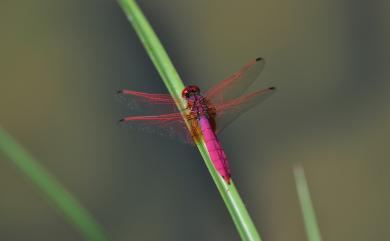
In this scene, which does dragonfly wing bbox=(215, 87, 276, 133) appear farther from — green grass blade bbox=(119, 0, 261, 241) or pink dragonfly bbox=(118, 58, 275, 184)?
green grass blade bbox=(119, 0, 261, 241)

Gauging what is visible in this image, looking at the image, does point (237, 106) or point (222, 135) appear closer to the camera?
point (237, 106)

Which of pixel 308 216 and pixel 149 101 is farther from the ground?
pixel 149 101

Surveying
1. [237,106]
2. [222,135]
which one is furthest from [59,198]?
[222,135]

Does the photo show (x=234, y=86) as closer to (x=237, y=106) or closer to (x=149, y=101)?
(x=237, y=106)

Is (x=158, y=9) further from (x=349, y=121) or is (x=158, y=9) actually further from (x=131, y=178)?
(x=349, y=121)

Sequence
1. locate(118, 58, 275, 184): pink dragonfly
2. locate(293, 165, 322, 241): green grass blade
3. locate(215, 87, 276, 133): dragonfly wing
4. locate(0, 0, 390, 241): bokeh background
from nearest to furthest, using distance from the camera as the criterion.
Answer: locate(293, 165, 322, 241): green grass blade, locate(118, 58, 275, 184): pink dragonfly, locate(215, 87, 276, 133): dragonfly wing, locate(0, 0, 390, 241): bokeh background

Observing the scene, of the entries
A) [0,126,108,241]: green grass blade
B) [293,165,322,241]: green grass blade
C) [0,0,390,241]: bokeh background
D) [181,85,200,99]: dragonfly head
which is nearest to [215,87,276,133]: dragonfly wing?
[181,85,200,99]: dragonfly head

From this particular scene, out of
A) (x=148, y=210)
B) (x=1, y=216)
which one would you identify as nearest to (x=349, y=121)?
(x=148, y=210)

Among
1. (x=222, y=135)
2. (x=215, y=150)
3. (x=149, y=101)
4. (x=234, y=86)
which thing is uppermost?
(x=149, y=101)
